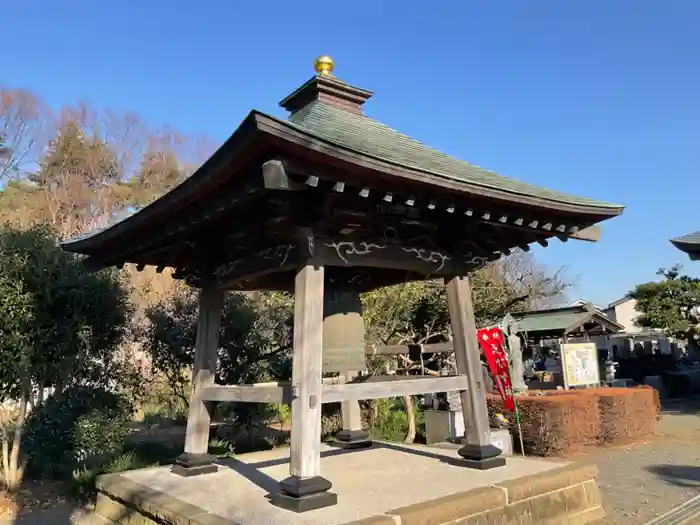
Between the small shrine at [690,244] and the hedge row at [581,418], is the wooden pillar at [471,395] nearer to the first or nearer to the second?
the hedge row at [581,418]

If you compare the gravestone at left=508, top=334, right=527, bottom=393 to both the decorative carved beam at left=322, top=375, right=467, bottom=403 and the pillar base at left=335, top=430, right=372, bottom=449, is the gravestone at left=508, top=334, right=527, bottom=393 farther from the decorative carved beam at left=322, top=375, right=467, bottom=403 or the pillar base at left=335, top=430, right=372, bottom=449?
the decorative carved beam at left=322, top=375, right=467, bottom=403

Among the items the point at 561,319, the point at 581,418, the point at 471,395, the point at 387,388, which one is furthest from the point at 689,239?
the point at 561,319

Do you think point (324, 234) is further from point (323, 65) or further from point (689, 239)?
point (689, 239)

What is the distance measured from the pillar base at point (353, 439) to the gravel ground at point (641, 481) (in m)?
2.92

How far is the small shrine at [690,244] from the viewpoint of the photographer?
927 centimetres

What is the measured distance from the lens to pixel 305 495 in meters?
4.14

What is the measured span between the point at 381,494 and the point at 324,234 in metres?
2.30

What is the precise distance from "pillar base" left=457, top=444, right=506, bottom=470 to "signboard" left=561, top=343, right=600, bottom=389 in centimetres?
737

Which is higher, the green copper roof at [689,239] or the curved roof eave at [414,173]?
the green copper roof at [689,239]

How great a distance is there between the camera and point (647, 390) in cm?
1166

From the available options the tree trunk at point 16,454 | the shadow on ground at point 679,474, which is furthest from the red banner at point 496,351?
the tree trunk at point 16,454

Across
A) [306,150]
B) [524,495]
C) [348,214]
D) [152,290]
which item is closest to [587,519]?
[524,495]

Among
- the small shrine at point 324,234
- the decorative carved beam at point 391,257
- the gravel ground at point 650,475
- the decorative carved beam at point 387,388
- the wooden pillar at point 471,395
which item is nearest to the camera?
the small shrine at point 324,234

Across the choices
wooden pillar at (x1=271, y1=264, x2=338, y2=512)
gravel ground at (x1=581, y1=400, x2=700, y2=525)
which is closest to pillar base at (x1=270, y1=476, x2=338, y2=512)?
wooden pillar at (x1=271, y1=264, x2=338, y2=512)
